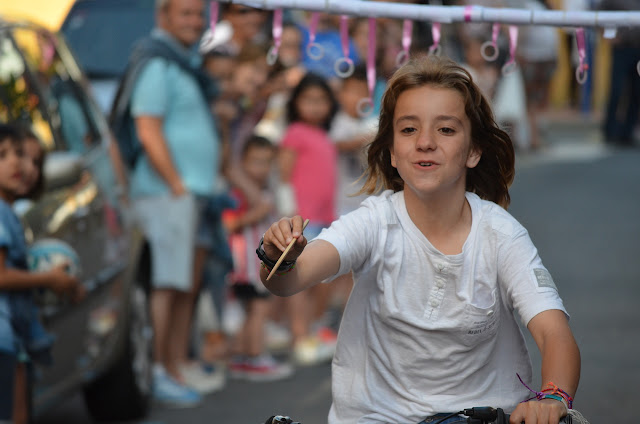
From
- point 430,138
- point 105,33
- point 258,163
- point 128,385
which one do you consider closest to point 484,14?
point 430,138

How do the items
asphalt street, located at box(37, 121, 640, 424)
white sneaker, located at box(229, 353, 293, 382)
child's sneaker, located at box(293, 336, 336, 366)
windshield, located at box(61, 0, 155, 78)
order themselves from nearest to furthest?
asphalt street, located at box(37, 121, 640, 424) → white sneaker, located at box(229, 353, 293, 382) → child's sneaker, located at box(293, 336, 336, 366) → windshield, located at box(61, 0, 155, 78)

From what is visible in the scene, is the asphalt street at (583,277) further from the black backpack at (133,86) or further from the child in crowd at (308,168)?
the black backpack at (133,86)

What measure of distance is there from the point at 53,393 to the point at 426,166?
2844mm

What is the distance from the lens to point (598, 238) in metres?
12.0

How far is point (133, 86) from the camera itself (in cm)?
734

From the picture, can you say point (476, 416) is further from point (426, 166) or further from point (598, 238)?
point (598, 238)

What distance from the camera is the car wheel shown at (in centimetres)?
664

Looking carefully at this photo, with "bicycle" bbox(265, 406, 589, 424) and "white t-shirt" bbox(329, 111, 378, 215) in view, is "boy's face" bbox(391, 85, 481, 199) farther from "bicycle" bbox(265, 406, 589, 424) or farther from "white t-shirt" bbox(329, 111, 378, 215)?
"white t-shirt" bbox(329, 111, 378, 215)

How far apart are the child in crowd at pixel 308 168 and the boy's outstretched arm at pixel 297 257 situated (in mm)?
5229

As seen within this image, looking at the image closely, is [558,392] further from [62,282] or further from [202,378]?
[202,378]

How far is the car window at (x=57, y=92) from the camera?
20.1 ft

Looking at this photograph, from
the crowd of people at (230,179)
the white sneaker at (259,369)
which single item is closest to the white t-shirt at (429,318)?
the crowd of people at (230,179)

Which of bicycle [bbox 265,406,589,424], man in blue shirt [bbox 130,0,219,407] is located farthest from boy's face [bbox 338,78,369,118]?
bicycle [bbox 265,406,589,424]

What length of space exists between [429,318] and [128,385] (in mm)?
3602
